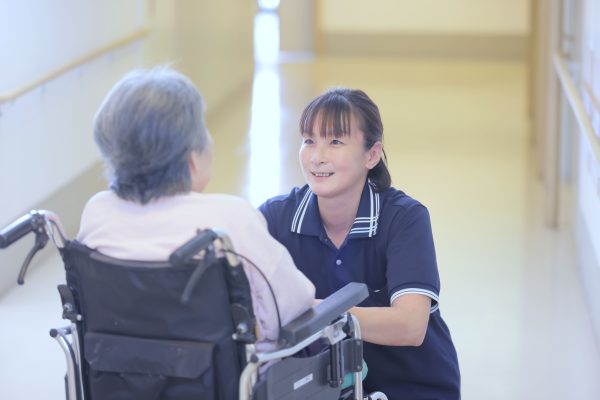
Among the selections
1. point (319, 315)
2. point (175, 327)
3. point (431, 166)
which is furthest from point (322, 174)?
point (431, 166)

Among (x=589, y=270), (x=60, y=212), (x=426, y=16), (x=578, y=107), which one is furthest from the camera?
(x=426, y=16)

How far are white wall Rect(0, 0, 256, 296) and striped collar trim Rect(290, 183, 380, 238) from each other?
214cm

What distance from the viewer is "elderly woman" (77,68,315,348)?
1937 mm

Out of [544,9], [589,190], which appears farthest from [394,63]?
[589,190]

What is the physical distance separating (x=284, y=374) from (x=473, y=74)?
9.87 metres

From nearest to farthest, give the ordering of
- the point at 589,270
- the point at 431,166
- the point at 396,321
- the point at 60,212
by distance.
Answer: the point at 396,321 → the point at 589,270 → the point at 60,212 → the point at 431,166

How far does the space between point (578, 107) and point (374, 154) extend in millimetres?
1946

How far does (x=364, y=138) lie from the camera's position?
8.34 ft

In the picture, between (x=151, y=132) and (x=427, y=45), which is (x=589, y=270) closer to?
(x=151, y=132)

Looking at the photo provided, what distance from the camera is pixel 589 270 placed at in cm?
441

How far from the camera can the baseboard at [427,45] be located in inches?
505

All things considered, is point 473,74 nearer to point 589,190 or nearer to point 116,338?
point 589,190

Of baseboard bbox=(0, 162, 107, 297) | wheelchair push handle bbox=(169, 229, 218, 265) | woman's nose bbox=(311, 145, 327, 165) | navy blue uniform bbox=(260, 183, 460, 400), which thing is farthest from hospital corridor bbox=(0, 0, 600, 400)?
wheelchair push handle bbox=(169, 229, 218, 265)

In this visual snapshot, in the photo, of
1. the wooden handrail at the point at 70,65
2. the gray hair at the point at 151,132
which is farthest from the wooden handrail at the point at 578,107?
the wooden handrail at the point at 70,65
